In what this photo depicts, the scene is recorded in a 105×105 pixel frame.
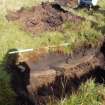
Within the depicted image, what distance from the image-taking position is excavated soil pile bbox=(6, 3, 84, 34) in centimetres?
887

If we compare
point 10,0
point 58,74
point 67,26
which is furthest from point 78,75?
point 10,0

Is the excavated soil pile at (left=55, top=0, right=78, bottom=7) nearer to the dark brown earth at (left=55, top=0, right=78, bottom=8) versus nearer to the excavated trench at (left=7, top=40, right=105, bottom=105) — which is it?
the dark brown earth at (left=55, top=0, right=78, bottom=8)

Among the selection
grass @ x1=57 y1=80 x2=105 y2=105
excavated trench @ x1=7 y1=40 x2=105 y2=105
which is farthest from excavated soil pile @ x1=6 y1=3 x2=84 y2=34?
grass @ x1=57 y1=80 x2=105 y2=105

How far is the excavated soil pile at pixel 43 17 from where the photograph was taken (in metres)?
8.87

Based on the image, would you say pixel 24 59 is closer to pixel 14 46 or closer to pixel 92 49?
pixel 14 46

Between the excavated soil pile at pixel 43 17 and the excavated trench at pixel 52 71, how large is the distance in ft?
4.31

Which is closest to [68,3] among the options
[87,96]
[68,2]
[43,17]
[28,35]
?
[68,2]

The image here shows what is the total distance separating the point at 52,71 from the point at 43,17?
2690 mm

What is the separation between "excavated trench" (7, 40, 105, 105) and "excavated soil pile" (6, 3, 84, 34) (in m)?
1.31

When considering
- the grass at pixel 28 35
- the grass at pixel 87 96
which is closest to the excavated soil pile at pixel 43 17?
the grass at pixel 28 35

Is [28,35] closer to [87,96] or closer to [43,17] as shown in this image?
[43,17]

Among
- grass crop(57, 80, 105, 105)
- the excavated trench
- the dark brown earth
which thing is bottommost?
the excavated trench

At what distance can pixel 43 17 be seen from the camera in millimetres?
9289

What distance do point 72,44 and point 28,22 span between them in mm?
1610
